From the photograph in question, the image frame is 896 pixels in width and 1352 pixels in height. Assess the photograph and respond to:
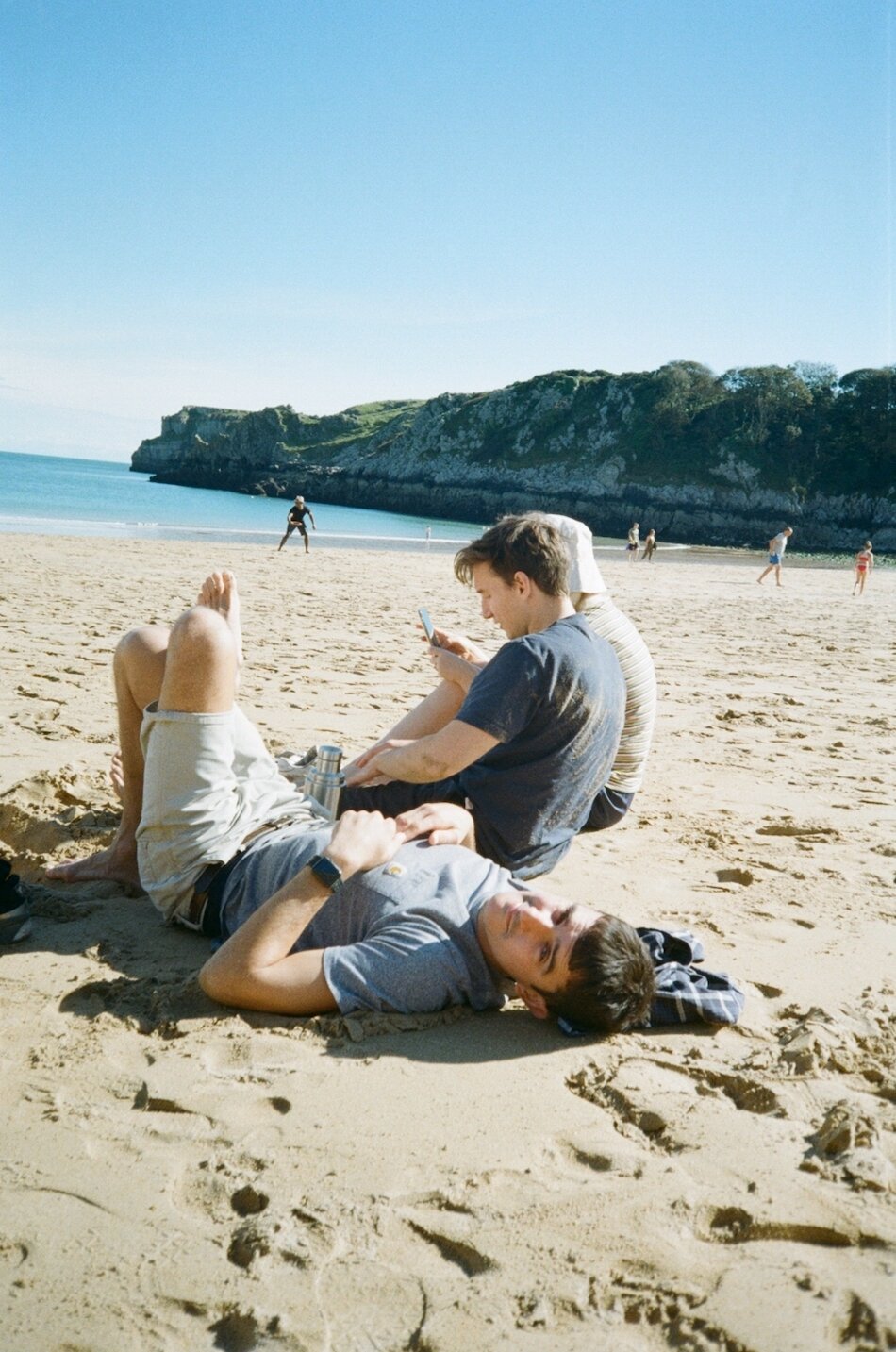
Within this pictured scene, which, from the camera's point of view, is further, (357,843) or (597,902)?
(597,902)

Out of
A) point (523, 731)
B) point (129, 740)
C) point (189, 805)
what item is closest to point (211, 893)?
point (189, 805)

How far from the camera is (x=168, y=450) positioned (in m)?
125

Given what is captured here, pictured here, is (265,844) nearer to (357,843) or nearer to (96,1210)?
(357,843)

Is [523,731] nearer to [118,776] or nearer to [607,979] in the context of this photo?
[607,979]

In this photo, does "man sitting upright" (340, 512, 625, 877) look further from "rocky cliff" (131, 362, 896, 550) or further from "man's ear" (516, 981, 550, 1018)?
"rocky cliff" (131, 362, 896, 550)

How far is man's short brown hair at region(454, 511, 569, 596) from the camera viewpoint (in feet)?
10.7

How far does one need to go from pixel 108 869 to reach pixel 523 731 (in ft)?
5.07

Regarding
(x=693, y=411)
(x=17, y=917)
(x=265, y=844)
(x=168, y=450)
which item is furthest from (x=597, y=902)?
(x=168, y=450)

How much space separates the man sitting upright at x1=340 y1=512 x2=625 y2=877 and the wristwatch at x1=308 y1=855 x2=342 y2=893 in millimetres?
619

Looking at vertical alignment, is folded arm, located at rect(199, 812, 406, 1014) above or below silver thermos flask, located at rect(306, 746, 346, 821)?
below

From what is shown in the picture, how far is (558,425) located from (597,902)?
84131mm

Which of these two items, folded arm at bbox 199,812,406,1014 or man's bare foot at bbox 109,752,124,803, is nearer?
folded arm at bbox 199,812,406,1014

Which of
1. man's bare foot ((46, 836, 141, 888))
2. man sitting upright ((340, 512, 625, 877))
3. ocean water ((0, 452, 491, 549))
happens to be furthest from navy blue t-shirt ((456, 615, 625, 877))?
ocean water ((0, 452, 491, 549))

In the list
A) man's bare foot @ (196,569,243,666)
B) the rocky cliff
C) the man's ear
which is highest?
the rocky cliff
